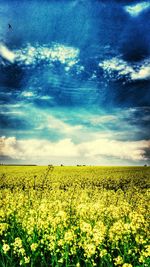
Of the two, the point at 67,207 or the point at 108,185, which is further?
the point at 108,185

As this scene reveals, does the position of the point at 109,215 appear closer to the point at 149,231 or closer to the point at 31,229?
the point at 149,231

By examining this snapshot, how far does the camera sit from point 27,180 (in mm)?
26906

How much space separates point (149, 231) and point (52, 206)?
341cm

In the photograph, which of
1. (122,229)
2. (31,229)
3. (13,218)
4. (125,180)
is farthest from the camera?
(125,180)

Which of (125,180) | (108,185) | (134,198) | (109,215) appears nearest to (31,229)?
(109,215)

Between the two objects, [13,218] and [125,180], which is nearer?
[13,218]

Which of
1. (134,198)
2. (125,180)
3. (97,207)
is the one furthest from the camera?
(125,180)

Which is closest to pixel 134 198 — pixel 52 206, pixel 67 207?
pixel 67 207

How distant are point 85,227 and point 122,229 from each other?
106 cm

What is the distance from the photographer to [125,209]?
8922 millimetres

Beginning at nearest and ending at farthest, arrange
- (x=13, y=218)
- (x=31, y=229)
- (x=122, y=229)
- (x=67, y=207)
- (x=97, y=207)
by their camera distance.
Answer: (x=122, y=229), (x=31, y=229), (x=97, y=207), (x=13, y=218), (x=67, y=207)

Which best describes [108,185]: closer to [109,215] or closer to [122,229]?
[109,215]

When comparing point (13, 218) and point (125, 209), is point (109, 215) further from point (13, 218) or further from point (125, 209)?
point (13, 218)

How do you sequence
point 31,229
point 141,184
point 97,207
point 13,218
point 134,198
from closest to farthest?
point 31,229
point 97,207
point 13,218
point 134,198
point 141,184
